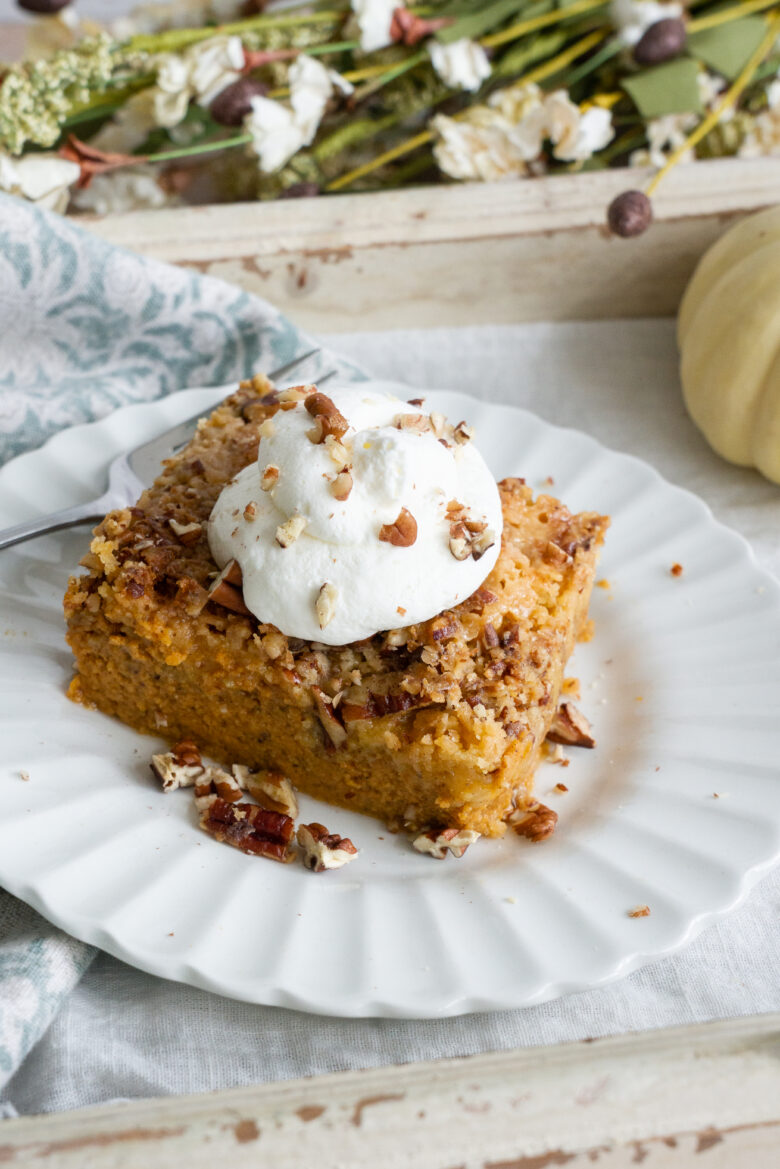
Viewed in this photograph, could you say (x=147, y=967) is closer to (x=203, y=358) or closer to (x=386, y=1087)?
(x=386, y=1087)

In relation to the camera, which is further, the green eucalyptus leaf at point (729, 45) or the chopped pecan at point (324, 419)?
the green eucalyptus leaf at point (729, 45)

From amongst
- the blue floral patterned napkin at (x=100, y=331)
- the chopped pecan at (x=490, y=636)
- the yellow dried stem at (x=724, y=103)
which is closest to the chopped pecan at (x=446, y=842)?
the chopped pecan at (x=490, y=636)

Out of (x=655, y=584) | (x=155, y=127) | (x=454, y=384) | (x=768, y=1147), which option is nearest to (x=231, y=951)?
(x=768, y=1147)

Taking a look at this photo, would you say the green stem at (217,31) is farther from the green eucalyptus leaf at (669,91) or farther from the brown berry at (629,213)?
the brown berry at (629,213)

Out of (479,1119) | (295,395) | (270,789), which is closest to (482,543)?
(295,395)

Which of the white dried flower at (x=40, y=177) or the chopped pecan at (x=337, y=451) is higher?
the white dried flower at (x=40, y=177)

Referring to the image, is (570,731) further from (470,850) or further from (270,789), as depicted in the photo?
(270,789)

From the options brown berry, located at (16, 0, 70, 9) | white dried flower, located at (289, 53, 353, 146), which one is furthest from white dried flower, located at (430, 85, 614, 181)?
brown berry, located at (16, 0, 70, 9)
